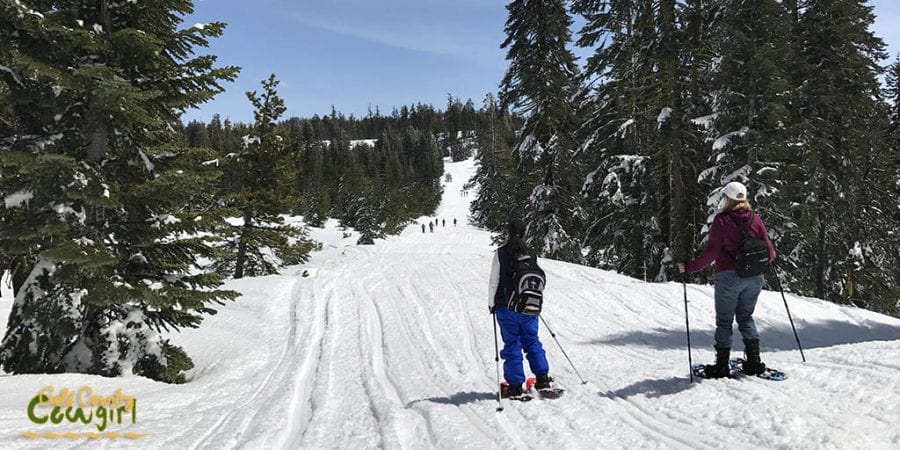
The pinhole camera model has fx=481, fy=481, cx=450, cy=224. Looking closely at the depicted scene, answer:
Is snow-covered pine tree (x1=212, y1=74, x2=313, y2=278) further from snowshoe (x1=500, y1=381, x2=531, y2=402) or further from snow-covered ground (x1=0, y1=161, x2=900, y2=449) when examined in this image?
snowshoe (x1=500, y1=381, x2=531, y2=402)

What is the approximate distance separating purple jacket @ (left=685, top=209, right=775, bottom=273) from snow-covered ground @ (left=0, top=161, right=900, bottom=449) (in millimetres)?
1290

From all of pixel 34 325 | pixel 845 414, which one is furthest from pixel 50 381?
pixel 845 414

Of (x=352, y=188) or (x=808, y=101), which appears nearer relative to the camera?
(x=808, y=101)

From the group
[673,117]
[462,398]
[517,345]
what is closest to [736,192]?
[517,345]

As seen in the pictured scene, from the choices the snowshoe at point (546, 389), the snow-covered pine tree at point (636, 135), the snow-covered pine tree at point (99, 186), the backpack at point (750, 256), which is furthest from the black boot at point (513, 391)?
the snow-covered pine tree at point (636, 135)

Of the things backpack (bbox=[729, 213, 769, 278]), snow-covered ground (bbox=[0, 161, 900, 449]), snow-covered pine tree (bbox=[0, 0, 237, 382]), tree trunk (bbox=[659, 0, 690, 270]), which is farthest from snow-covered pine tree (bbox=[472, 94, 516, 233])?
backpack (bbox=[729, 213, 769, 278])

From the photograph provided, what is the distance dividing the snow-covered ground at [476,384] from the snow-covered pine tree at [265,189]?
10.4m

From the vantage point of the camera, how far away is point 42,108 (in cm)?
738

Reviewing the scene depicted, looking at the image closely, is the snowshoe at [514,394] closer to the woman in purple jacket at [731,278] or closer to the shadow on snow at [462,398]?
the shadow on snow at [462,398]

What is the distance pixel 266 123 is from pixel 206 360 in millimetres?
17112

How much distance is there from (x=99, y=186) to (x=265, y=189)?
1612 cm

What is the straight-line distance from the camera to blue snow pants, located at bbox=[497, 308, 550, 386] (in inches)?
215

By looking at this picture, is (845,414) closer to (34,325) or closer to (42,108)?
(34,325)

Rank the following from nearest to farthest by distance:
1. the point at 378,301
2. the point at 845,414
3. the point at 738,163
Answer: the point at 845,414, the point at 378,301, the point at 738,163
